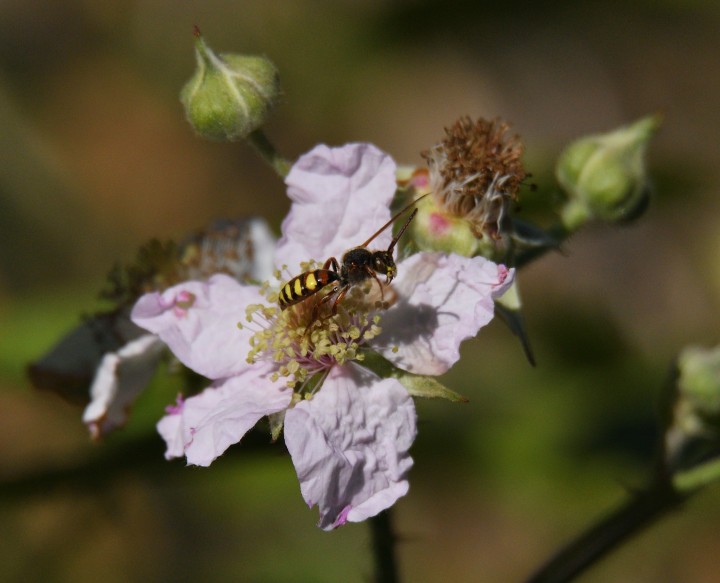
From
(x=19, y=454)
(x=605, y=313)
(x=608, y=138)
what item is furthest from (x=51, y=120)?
(x=608, y=138)

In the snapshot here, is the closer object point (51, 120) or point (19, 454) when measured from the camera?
point (19, 454)

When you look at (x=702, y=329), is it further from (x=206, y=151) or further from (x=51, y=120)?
(x=51, y=120)

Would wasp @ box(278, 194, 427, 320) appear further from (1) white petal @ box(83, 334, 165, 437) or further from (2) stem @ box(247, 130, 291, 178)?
(1) white petal @ box(83, 334, 165, 437)

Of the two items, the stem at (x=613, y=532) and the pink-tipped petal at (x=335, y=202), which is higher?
the pink-tipped petal at (x=335, y=202)

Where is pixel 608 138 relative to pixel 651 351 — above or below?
Result: above

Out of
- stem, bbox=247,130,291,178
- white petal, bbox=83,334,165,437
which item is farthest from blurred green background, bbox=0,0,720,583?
stem, bbox=247,130,291,178

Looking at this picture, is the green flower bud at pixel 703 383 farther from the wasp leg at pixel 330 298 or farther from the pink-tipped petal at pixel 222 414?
the pink-tipped petal at pixel 222 414

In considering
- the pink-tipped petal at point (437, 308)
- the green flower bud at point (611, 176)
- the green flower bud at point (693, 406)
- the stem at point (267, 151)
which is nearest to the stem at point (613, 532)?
the green flower bud at point (693, 406)
